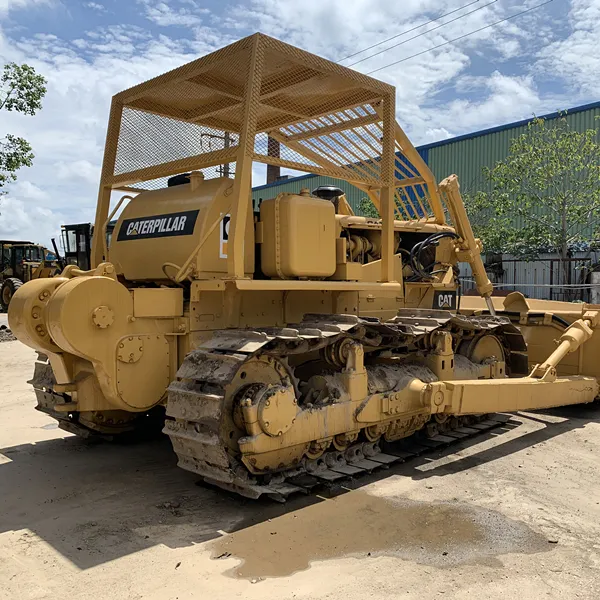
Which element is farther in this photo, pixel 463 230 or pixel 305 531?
pixel 463 230

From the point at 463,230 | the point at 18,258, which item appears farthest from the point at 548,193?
the point at 18,258

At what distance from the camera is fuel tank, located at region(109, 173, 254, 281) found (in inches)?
210

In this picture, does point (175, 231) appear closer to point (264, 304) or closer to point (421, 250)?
point (264, 304)

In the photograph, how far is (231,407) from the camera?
4.70 m

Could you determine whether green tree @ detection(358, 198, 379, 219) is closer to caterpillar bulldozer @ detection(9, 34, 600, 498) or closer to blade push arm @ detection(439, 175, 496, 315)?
blade push arm @ detection(439, 175, 496, 315)

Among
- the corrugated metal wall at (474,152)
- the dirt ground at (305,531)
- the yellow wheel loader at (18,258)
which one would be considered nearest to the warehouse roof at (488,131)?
the corrugated metal wall at (474,152)

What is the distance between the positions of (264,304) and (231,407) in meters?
1.30

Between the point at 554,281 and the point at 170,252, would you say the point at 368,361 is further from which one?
the point at 554,281

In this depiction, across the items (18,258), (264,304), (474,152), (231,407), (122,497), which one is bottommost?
(122,497)

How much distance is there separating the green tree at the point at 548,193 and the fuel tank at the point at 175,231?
1494 cm

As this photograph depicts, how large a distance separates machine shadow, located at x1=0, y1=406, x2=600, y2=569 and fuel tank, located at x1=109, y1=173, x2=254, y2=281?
171 centimetres

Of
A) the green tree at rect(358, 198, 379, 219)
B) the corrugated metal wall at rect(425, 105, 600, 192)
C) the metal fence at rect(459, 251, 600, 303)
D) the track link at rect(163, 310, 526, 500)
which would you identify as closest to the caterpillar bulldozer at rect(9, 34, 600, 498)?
the track link at rect(163, 310, 526, 500)

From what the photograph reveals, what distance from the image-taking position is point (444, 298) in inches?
304

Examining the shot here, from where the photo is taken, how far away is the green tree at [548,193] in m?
18.1
